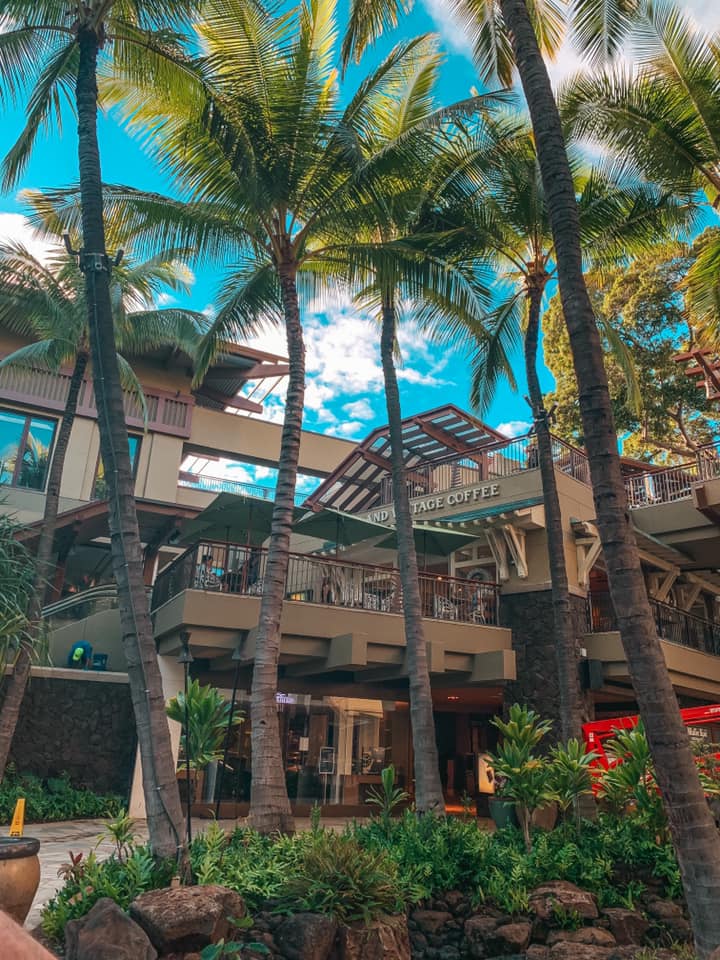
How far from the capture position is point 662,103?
1170 centimetres

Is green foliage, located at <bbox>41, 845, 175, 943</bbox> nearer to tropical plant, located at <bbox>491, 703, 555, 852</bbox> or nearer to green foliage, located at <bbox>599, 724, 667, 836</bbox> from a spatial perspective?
tropical plant, located at <bbox>491, 703, 555, 852</bbox>

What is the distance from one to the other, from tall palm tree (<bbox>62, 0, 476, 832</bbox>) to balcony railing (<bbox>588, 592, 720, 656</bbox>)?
9655mm

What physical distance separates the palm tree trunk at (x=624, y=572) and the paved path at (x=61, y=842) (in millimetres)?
5612

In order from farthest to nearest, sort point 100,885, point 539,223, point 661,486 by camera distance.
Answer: point 661,486, point 539,223, point 100,885

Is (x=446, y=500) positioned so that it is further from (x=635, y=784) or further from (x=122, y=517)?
(x=122, y=517)

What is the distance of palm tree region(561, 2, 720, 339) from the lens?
37.7 ft

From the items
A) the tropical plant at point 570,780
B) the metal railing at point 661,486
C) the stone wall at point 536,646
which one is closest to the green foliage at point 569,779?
the tropical plant at point 570,780

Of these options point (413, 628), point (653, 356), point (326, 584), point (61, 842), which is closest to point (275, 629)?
point (413, 628)

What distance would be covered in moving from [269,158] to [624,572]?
7.95 metres

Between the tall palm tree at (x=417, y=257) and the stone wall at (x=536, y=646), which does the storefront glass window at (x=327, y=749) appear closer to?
the stone wall at (x=536, y=646)

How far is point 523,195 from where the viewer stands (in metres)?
13.2

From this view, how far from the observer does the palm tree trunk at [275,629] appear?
9.01 meters

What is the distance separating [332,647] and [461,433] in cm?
878

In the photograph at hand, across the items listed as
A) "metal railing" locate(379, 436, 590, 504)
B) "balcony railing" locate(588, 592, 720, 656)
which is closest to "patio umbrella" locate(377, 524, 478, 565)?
"metal railing" locate(379, 436, 590, 504)
